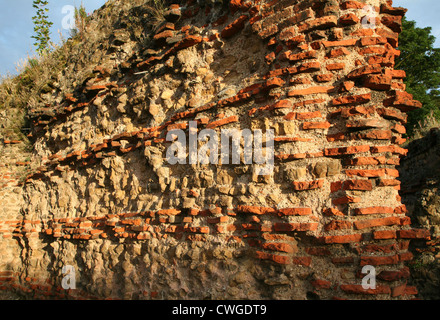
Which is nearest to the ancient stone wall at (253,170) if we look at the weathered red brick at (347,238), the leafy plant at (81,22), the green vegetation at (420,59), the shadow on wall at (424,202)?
the weathered red brick at (347,238)

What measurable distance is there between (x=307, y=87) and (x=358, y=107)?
469 mm

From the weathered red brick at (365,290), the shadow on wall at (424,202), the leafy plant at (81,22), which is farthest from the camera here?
the leafy plant at (81,22)

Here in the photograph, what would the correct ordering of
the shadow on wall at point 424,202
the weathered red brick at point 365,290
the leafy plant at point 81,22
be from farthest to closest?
the leafy plant at point 81,22
the shadow on wall at point 424,202
the weathered red brick at point 365,290

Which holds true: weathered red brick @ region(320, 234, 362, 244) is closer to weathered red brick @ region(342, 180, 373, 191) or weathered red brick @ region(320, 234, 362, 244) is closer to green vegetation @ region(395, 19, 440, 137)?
weathered red brick @ region(342, 180, 373, 191)

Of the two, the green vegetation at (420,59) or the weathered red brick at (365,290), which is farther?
the green vegetation at (420,59)

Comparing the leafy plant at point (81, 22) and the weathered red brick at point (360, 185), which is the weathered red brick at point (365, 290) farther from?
the leafy plant at point (81, 22)

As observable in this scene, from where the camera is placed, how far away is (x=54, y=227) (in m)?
4.64

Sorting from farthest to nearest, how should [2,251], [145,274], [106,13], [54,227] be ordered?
[106,13]
[2,251]
[54,227]
[145,274]

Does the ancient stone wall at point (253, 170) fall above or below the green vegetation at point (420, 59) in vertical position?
below

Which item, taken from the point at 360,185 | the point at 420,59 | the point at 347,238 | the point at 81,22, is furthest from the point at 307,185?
the point at 420,59

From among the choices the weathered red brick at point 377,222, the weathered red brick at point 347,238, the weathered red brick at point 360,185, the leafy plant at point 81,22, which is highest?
the leafy plant at point 81,22

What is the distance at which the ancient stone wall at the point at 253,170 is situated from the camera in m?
2.43
